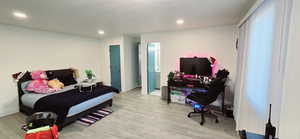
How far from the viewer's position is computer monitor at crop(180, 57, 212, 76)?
3531 mm

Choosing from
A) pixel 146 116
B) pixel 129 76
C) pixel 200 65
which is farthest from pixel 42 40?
pixel 200 65

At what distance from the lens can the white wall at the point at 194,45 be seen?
3412mm

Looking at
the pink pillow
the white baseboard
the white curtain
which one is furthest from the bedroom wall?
the white baseboard

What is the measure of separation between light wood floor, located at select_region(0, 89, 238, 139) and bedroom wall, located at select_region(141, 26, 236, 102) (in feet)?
4.52

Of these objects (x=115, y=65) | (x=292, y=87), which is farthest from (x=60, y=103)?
(x=292, y=87)

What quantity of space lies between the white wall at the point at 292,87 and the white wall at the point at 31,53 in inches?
200

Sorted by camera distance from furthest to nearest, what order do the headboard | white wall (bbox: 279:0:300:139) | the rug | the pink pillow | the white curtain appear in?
the headboard, the pink pillow, the rug, the white curtain, white wall (bbox: 279:0:300:139)

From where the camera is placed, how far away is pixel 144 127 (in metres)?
2.60

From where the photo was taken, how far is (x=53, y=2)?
184cm

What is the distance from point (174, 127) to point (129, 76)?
126 inches

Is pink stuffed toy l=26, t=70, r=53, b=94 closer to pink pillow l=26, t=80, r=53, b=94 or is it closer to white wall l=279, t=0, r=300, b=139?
pink pillow l=26, t=80, r=53, b=94

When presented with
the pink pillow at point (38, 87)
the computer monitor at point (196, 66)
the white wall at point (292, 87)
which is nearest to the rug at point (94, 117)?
the pink pillow at point (38, 87)

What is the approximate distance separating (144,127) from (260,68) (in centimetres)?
225

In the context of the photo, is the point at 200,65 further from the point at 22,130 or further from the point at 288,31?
the point at 22,130
